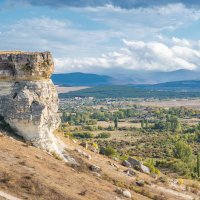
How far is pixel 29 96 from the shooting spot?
121 ft

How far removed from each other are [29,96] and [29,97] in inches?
4.0

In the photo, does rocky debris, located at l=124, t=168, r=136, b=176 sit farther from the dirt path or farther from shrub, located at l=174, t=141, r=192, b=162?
shrub, located at l=174, t=141, r=192, b=162

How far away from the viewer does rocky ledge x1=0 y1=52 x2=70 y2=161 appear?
3678 cm

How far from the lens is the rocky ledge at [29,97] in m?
36.8

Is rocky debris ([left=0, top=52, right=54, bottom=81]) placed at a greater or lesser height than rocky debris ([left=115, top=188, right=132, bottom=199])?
greater

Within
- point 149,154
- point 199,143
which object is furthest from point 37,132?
point 199,143

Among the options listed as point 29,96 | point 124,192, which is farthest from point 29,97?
point 124,192

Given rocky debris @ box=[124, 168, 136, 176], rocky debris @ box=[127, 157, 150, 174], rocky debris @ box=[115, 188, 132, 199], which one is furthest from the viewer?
rocky debris @ box=[127, 157, 150, 174]

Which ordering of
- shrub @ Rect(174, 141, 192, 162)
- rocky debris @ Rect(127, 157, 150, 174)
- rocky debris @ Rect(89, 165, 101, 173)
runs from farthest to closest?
shrub @ Rect(174, 141, 192, 162) → rocky debris @ Rect(127, 157, 150, 174) → rocky debris @ Rect(89, 165, 101, 173)

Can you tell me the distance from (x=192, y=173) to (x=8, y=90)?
3392 centimetres

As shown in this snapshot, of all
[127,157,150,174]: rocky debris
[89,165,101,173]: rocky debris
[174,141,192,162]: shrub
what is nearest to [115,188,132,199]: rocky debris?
[89,165,101,173]: rocky debris

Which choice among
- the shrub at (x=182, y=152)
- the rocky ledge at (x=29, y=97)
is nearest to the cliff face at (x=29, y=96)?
the rocky ledge at (x=29, y=97)

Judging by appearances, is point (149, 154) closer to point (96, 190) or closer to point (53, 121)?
point (53, 121)

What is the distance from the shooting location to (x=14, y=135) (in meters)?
36.9
